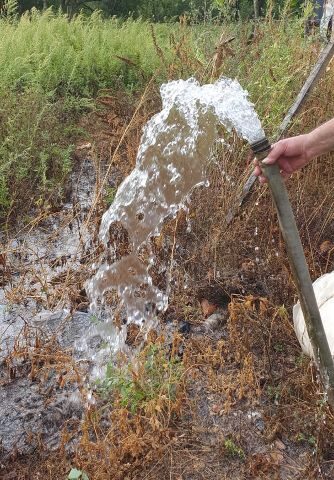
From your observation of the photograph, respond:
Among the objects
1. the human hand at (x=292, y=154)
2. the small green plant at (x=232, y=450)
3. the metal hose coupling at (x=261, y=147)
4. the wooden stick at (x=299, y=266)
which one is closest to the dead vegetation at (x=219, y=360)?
the small green plant at (x=232, y=450)

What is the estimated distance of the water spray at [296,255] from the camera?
5.70ft

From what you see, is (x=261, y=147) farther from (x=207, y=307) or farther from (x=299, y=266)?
(x=207, y=307)

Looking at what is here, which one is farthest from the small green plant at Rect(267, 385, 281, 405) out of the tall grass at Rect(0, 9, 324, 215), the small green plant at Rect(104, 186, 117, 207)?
the small green plant at Rect(104, 186, 117, 207)

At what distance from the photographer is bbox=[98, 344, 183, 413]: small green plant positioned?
2236mm

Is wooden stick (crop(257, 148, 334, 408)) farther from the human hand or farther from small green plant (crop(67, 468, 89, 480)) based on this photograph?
small green plant (crop(67, 468, 89, 480))

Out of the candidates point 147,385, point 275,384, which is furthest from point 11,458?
point 275,384

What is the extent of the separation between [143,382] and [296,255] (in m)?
0.87

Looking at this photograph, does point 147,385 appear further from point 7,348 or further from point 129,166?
point 129,166

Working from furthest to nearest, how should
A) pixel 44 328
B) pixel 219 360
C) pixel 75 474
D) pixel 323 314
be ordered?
pixel 44 328
pixel 219 360
pixel 323 314
pixel 75 474

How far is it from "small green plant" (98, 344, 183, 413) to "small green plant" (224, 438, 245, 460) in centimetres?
28

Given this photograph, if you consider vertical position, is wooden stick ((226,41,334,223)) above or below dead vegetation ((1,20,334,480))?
above

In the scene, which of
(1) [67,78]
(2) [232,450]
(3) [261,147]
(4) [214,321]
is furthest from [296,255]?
(1) [67,78]

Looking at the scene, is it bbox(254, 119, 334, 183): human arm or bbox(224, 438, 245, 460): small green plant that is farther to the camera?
bbox(224, 438, 245, 460): small green plant

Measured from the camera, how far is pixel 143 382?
2268mm
